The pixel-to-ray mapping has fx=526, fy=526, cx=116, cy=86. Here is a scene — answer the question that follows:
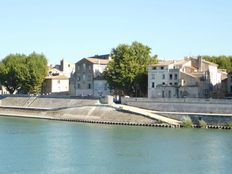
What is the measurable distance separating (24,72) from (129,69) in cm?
2083

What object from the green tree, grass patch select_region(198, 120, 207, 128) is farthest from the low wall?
the green tree

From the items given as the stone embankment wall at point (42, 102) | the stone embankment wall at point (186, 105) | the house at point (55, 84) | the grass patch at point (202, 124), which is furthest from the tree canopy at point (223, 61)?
the grass patch at point (202, 124)

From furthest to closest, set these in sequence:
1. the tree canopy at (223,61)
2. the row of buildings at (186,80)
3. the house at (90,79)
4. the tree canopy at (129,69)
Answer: the tree canopy at (223,61)
the house at (90,79)
the tree canopy at (129,69)
the row of buildings at (186,80)

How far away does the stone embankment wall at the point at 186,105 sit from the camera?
56.9 m

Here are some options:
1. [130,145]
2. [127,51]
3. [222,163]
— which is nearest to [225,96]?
[127,51]

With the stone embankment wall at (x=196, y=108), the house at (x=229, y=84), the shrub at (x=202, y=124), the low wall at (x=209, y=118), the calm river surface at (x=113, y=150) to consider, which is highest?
the house at (x=229, y=84)

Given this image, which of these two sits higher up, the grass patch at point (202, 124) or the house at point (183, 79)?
the house at point (183, 79)

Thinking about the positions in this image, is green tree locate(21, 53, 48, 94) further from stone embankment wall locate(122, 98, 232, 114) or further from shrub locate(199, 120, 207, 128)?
shrub locate(199, 120, 207, 128)

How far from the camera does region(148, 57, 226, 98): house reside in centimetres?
6550

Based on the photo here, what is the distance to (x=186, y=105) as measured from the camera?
60.0 metres

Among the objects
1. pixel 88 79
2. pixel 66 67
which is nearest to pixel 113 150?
pixel 88 79

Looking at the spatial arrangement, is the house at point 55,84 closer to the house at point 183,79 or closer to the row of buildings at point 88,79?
the row of buildings at point 88,79

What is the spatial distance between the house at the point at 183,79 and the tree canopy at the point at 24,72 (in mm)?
23464

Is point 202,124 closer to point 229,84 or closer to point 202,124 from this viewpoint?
point 202,124
